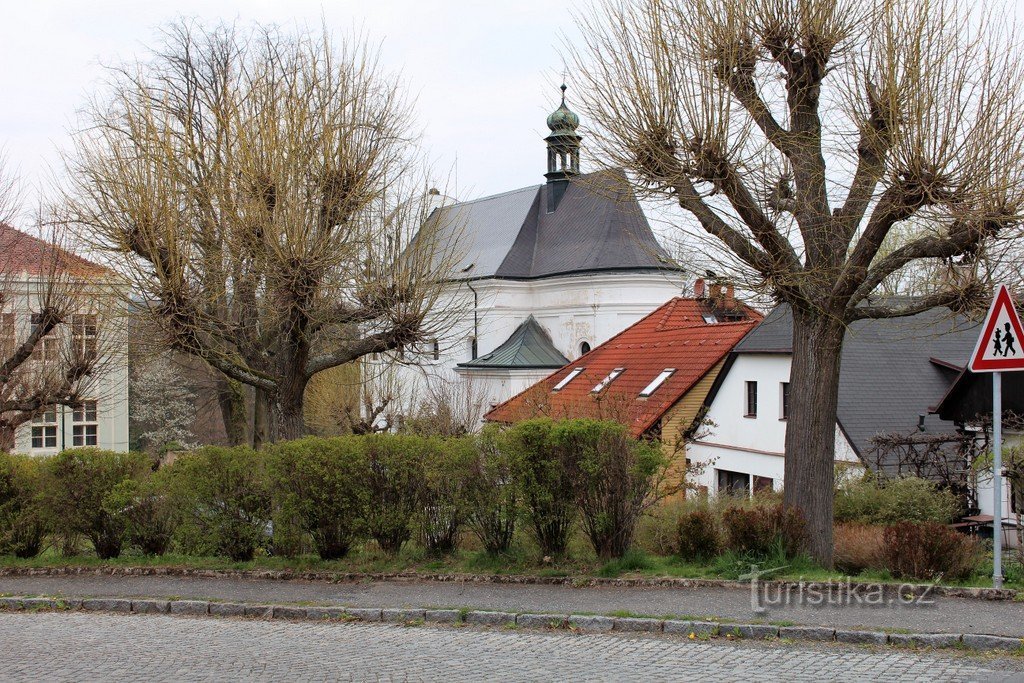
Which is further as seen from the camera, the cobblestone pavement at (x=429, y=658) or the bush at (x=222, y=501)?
the bush at (x=222, y=501)

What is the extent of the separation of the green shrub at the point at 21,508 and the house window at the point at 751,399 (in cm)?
1789

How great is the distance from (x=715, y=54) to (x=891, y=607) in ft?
19.2

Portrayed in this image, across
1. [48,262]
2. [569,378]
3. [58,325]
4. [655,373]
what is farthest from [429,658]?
[569,378]

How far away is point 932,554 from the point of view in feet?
30.1

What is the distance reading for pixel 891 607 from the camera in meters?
8.06

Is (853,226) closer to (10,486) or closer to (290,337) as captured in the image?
(290,337)

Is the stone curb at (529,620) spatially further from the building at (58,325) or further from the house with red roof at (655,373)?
the house with red roof at (655,373)

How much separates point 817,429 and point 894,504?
18.3 feet

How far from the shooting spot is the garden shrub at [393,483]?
10852 millimetres

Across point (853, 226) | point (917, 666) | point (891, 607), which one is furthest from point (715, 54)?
point (917, 666)

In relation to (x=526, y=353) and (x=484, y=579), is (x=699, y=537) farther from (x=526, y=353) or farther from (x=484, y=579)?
(x=526, y=353)

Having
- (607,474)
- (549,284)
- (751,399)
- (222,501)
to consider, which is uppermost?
(549,284)

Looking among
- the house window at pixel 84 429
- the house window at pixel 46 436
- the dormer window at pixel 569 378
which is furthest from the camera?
the house window at pixel 84 429

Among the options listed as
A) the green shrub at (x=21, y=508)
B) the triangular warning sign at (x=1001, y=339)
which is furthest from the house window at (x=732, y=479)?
the green shrub at (x=21, y=508)
